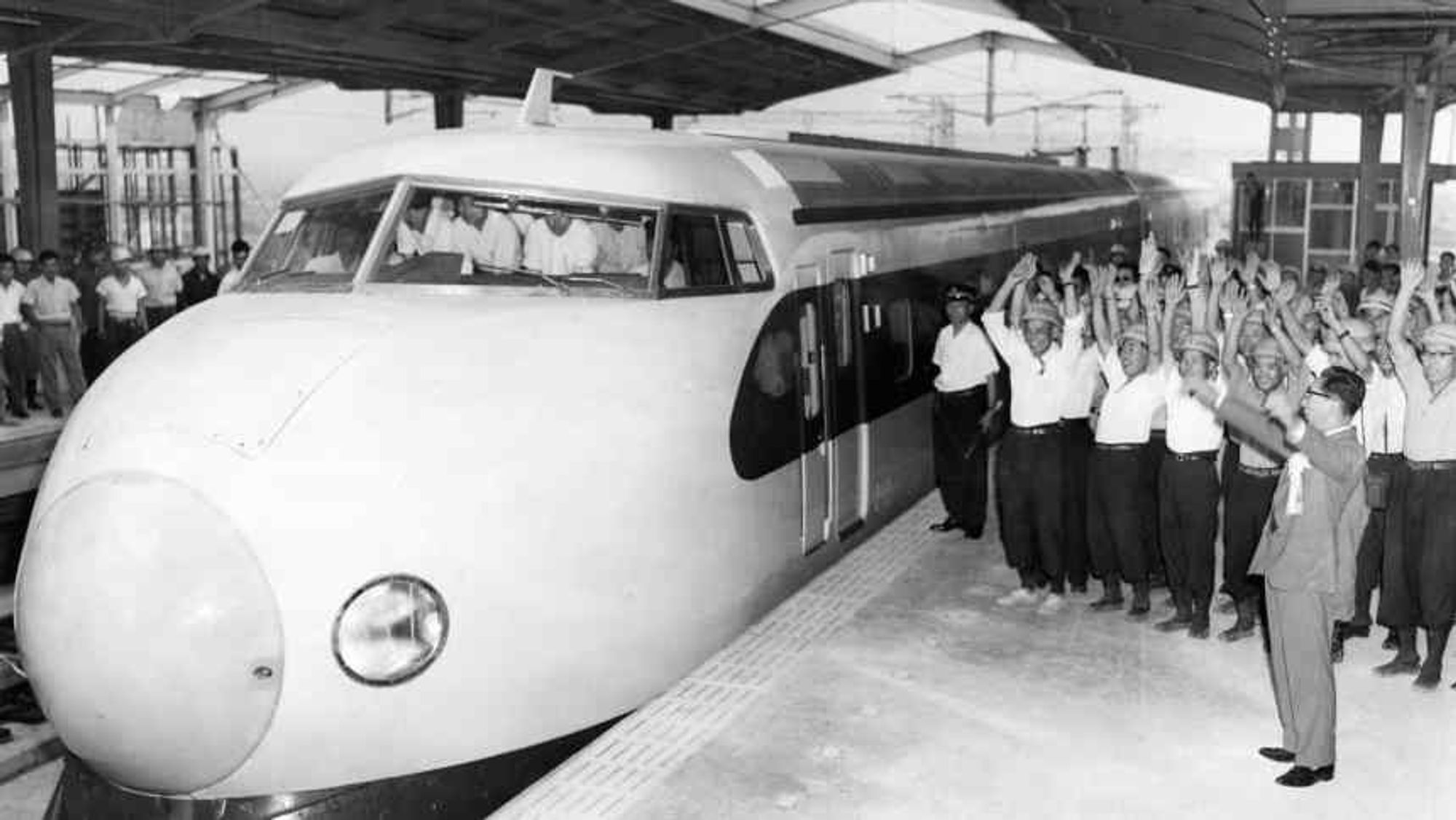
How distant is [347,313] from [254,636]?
5.03 ft

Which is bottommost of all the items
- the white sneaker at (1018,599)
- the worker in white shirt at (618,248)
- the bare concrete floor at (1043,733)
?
the bare concrete floor at (1043,733)

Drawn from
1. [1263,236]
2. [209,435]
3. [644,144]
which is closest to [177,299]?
[644,144]

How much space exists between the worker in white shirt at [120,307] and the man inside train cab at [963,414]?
12387 mm

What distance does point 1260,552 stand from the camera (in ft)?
19.9

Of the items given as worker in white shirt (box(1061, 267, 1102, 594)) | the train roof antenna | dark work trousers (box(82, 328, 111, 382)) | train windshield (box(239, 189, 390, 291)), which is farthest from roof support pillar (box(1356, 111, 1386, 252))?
train windshield (box(239, 189, 390, 291))

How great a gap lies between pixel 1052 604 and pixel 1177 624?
75 centimetres

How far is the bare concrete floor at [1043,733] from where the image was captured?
18.4 ft

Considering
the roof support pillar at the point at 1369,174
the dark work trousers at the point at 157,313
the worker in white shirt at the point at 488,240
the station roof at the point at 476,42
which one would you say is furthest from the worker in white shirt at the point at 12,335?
the roof support pillar at the point at 1369,174

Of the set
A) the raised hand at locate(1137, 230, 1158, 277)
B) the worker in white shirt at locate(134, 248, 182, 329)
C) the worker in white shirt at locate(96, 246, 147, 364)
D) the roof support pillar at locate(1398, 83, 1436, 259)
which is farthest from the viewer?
the roof support pillar at locate(1398, 83, 1436, 259)

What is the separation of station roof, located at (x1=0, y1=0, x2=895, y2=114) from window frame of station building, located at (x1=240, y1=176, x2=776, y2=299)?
13215 millimetres

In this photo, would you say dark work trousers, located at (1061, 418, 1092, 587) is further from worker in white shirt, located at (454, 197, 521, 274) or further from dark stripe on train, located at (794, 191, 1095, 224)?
worker in white shirt, located at (454, 197, 521, 274)

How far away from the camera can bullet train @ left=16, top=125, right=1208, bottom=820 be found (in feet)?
15.9

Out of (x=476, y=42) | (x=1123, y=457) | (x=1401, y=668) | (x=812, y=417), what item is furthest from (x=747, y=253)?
(x=476, y=42)

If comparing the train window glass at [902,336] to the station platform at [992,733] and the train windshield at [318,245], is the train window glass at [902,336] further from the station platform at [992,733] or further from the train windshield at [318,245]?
the train windshield at [318,245]
